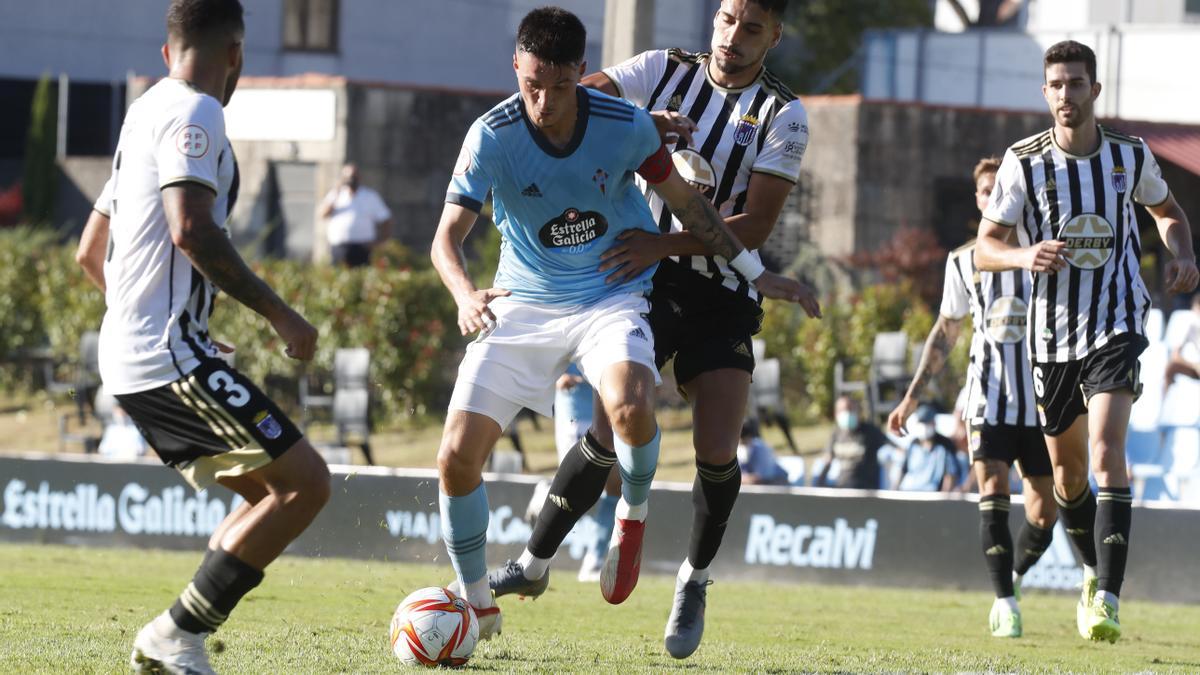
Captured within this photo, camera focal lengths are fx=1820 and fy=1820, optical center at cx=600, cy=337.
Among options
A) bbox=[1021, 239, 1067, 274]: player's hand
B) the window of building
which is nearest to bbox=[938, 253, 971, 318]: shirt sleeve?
bbox=[1021, 239, 1067, 274]: player's hand

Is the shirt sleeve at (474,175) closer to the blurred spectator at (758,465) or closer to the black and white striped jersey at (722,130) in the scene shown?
the black and white striped jersey at (722,130)

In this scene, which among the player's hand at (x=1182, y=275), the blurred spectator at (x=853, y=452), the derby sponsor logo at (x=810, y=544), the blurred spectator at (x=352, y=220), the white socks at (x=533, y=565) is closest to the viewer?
the white socks at (x=533, y=565)

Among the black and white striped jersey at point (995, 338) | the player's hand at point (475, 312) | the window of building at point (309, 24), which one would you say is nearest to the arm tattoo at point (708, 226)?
the player's hand at point (475, 312)

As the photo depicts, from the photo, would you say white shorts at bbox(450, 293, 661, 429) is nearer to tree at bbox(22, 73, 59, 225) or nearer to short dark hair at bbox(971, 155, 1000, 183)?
short dark hair at bbox(971, 155, 1000, 183)

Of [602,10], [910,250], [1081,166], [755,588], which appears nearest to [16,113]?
[602,10]

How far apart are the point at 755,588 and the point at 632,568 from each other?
6778 millimetres

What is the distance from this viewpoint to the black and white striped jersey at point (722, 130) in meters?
7.91

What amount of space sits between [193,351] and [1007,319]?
6014 millimetres

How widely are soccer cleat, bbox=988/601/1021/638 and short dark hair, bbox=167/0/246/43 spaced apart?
5.61 meters

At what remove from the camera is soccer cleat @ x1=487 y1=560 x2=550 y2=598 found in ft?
26.2

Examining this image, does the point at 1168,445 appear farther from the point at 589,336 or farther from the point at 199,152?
the point at 199,152

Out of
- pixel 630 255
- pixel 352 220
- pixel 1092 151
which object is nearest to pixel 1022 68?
pixel 352 220

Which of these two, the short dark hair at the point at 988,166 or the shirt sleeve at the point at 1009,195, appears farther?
the short dark hair at the point at 988,166

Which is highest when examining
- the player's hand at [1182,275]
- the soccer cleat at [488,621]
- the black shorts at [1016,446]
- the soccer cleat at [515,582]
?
the player's hand at [1182,275]
